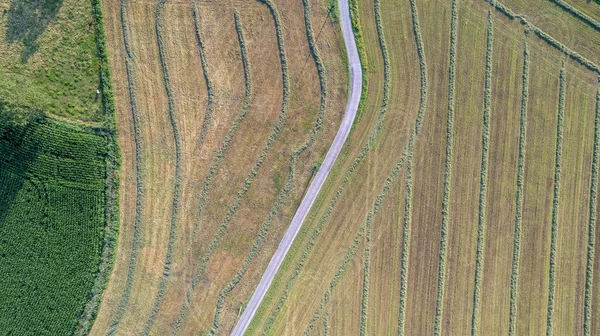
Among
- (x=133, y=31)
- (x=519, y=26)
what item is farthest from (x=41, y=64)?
(x=519, y=26)

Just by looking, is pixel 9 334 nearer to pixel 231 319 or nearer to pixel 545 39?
pixel 231 319

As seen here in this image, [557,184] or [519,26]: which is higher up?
[519,26]

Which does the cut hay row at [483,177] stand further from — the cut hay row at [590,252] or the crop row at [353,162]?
the cut hay row at [590,252]

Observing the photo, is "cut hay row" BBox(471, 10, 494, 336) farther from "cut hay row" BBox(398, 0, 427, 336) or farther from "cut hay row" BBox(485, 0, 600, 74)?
"cut hay row" BBox(398, 0, 427, 336)

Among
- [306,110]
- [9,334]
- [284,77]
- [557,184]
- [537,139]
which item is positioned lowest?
[9,334]

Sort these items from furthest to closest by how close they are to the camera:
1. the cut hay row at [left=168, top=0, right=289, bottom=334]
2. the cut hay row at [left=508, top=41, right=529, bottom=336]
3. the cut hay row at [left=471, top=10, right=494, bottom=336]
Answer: the cut hay row at [left=508, top=41, right=529, bottom=336]
the cut hay row at [left=471, top=10, right=494, bottom=336]
the cut hay row at [left=168, top=0, right=289, bottom=334]

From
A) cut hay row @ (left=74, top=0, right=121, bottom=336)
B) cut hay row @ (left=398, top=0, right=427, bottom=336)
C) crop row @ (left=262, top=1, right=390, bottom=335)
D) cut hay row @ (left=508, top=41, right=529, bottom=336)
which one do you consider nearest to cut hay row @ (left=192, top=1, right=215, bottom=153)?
cut hay row @ (left=74, top=0, right=121, bottom=336)

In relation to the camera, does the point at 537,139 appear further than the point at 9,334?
Yes
